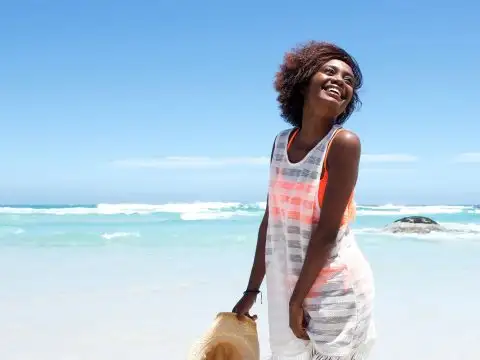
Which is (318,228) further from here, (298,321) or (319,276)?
(298,321)

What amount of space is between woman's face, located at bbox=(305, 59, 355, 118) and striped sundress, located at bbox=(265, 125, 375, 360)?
3.1 inches

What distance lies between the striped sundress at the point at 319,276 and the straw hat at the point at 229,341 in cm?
27

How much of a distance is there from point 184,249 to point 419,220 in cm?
889

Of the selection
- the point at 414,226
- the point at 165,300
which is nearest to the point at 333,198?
the point at 165,300

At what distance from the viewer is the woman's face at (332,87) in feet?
6.89

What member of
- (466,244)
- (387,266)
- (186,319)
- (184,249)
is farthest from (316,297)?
(466,244)

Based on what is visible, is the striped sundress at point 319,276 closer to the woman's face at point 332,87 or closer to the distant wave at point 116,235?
the woman's face at point 332,87

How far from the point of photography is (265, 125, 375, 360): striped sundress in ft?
6.74

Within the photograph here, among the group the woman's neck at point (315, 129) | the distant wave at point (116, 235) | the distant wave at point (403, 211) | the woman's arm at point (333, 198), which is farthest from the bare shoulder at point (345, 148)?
the distant wave at point (403, 211)

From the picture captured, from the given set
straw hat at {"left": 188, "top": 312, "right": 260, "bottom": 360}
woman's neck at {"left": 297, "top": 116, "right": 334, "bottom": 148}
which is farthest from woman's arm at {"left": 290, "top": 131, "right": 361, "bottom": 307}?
straw hat at {"left": 188, "top": 312, "right": 260, "bottom": 360}

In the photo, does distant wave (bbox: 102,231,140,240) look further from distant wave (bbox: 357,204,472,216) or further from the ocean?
distant wave (bbox: 357,204,472,216)

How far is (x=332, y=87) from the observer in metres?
2.11

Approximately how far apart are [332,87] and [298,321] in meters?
0.76

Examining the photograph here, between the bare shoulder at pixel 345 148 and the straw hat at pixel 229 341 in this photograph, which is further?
the straw hat at pixel 229 341
